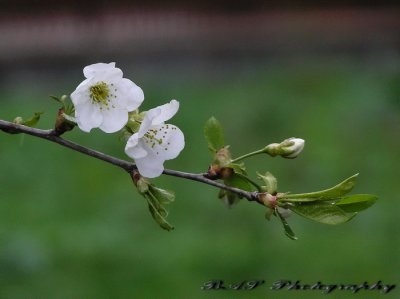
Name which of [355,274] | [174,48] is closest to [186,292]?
[355,274]

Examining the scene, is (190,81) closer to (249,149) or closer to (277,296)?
(249,149)

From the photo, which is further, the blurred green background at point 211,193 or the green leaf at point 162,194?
the blurred green background at point 211,193

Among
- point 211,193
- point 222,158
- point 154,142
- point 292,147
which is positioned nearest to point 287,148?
point 292,147

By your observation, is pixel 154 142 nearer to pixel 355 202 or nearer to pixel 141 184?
pixel 141 184

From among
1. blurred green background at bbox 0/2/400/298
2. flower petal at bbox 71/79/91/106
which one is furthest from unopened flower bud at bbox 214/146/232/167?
blurred green background at bbox 0/2/400/298

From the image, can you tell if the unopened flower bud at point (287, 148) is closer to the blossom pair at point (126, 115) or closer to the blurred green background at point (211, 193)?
the blossom pair at point (126, 115)

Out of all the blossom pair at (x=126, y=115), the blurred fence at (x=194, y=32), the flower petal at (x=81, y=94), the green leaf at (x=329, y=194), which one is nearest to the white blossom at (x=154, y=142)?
the blossom pair at (x=126, y=115)
